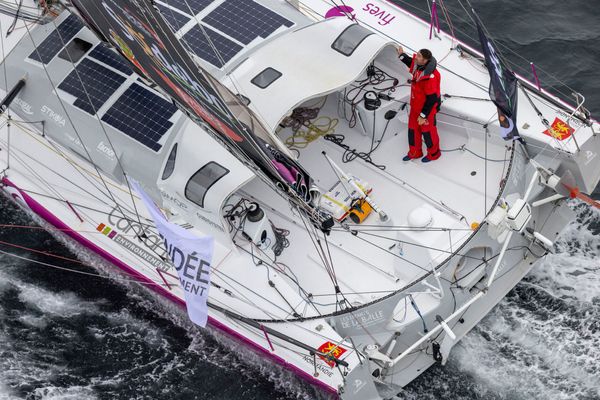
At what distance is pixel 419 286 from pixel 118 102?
4620 mm

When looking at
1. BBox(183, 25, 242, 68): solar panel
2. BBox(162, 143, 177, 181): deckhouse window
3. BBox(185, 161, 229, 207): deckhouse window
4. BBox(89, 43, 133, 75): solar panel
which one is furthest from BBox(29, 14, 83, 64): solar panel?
BBox(185, 161, 229, 207): deckhouse window

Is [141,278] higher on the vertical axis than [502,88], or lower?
lower

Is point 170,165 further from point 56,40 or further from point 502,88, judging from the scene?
point 502,88

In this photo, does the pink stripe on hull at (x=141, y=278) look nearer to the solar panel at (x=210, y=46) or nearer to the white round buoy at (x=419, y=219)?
the white round buoy at (x=419, y=219)

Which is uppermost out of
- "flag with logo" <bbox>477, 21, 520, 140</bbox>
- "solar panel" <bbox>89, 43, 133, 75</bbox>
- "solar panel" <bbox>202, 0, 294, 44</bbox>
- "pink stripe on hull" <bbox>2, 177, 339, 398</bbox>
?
"flag with logo" <bbox>477, 21, 520, 140</bbox>

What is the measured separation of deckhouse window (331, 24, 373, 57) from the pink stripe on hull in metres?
3.83

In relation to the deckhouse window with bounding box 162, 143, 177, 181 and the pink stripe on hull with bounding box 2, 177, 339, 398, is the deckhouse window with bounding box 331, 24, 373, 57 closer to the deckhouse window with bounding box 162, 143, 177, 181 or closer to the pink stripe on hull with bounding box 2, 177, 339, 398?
the deckhouse window with bounding box 162, 143, 177, 181

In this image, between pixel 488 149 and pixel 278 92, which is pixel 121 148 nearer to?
pixel 278 92

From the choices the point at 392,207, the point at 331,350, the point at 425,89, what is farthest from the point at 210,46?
the point at 331,350

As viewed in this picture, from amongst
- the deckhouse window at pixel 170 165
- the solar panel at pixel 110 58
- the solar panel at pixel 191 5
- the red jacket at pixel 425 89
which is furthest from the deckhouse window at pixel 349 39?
the solar panel at pixel 110 58

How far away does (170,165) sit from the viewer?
37.0 feet

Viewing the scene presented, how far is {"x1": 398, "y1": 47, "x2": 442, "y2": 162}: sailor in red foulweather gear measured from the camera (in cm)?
1140

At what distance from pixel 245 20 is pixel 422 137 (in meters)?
2.88

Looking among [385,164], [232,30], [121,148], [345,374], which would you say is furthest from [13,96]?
[345,374]
